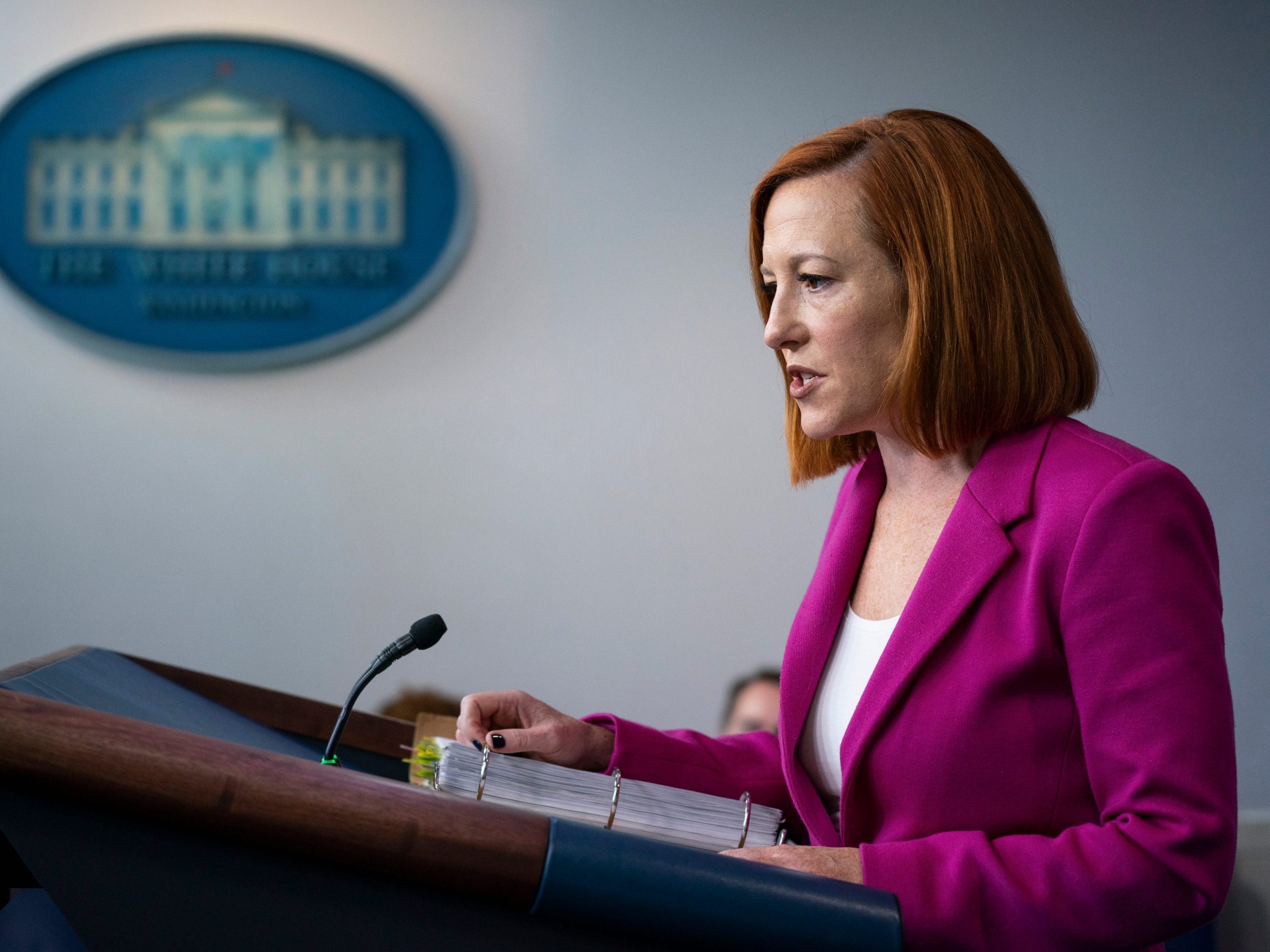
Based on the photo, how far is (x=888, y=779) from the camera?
92 cm

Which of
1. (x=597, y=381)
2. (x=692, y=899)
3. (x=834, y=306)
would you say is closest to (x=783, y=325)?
(x=834, y=306)

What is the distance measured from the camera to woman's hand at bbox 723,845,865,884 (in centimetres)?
77

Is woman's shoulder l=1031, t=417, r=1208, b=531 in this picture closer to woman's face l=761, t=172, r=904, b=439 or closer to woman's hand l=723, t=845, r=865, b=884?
woman's face l=761, t=172, r=904, b=439

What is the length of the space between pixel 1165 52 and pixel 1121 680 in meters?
2.31

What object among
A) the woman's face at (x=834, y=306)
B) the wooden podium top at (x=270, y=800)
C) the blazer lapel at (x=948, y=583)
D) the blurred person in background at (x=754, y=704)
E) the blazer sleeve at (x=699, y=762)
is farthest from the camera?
the blurred person in background at (x=754, y=704)

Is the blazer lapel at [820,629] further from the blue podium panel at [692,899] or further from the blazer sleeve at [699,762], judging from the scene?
the blue podium panel at [692,899]

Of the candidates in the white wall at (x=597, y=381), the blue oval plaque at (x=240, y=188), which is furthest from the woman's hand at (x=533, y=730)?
the blue oval plaque at (x=240, y=188)

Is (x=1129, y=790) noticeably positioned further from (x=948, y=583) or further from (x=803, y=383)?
(x=803, y=383)

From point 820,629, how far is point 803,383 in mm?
244

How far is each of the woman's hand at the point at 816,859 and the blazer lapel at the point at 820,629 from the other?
0.75ft

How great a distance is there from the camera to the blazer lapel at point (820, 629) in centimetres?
104

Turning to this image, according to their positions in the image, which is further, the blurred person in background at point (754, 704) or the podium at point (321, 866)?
the blurred person in background at point (754, 704)

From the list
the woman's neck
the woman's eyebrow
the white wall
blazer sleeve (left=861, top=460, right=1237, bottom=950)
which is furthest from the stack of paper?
the white wall

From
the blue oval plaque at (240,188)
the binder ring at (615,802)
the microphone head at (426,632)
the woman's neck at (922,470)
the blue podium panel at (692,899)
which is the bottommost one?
the binder ring at (615,802)
